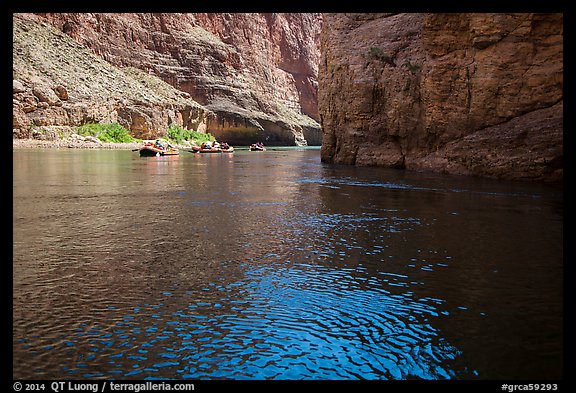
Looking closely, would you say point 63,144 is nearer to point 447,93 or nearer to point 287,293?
point 447,93

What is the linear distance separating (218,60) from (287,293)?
4380 inches

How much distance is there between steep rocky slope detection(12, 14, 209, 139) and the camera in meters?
64.9

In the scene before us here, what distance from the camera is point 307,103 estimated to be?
465ft

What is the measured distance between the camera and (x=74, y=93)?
237ft

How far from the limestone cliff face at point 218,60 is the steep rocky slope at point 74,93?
5.81m

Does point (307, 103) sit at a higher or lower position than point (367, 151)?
higher

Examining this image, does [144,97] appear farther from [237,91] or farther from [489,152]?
[489,152]

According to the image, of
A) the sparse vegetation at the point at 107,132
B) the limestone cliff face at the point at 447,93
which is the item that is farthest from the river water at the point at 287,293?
the sparse vegetation at the point at 107,132

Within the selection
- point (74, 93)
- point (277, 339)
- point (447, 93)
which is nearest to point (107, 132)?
point (74, 93)

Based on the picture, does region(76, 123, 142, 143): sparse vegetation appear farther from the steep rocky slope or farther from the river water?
the river water

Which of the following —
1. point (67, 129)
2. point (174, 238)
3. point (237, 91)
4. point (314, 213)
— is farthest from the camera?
point (237, 91)

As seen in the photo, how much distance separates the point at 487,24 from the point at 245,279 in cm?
2040
